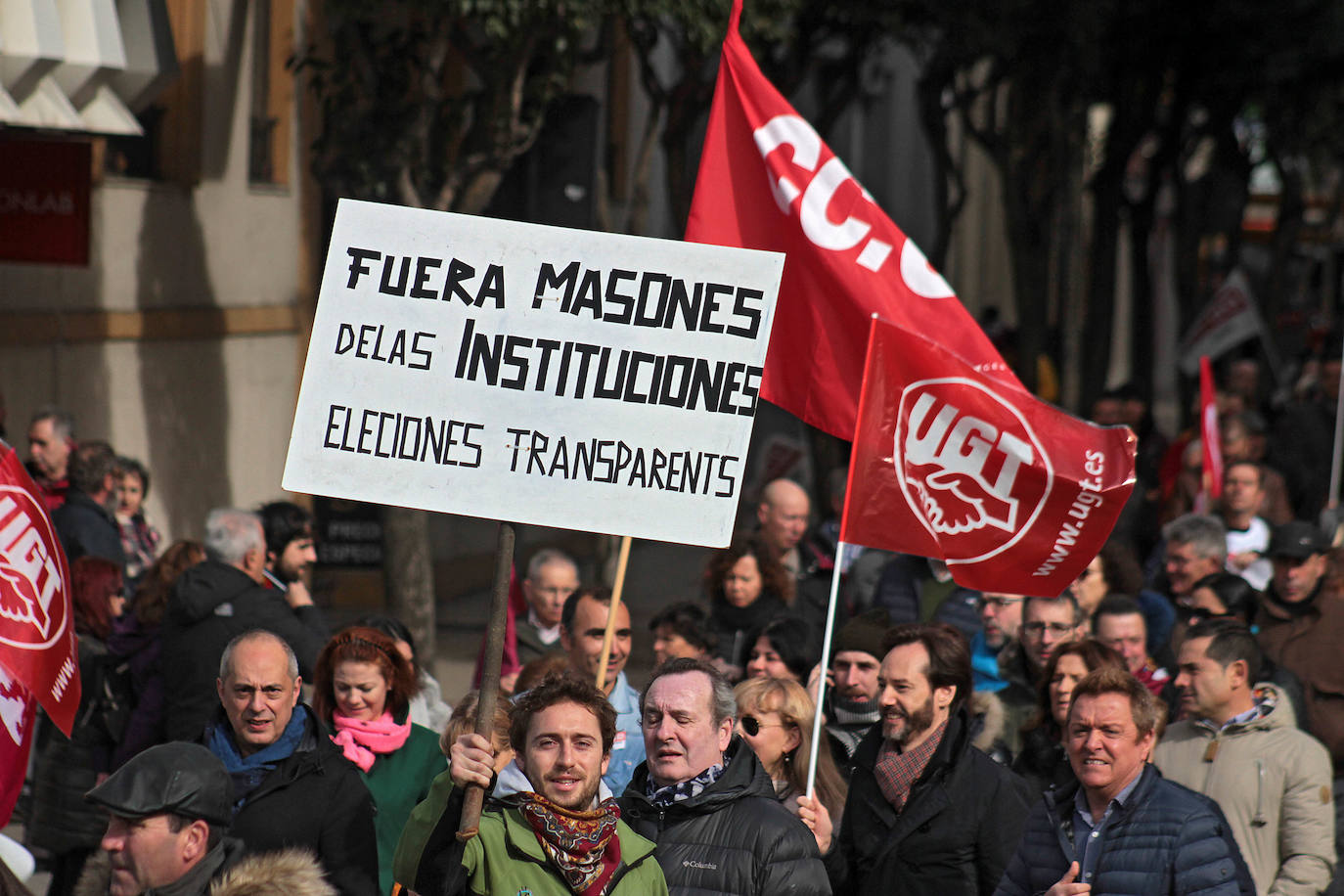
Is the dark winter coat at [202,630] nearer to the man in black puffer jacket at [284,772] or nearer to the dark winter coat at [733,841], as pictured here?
the man in black puffer jacket at [284,772]

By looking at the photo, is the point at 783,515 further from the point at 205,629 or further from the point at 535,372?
the point at 535,372

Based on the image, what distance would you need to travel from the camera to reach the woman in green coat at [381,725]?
5.58m

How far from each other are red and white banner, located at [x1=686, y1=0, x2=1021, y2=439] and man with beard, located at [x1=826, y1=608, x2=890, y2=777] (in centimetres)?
72

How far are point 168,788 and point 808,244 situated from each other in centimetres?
333

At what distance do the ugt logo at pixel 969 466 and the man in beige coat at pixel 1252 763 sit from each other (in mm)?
735

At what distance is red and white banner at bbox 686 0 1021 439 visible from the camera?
6578mm

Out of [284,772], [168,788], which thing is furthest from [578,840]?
[284,772]

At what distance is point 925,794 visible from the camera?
5367 millimetres

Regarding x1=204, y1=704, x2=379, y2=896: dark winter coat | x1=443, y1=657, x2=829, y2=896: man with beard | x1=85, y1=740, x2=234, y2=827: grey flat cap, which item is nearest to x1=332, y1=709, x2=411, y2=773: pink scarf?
x1=204, y1=704, x2=379, y2=896: dark winter coat

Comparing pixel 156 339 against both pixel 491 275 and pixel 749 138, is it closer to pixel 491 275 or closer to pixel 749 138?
pixel 749 138

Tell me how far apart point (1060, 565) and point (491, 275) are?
214cm

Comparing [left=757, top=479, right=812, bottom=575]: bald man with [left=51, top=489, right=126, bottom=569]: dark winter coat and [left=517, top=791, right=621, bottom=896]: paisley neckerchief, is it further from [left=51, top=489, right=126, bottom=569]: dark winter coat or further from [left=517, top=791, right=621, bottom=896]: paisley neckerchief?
[left=517, top=791, right=621, bottom=896]: paisley neckerchief

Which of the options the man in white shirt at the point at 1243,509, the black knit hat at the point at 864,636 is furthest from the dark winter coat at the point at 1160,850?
the man in white shirt at the point at 1243,509

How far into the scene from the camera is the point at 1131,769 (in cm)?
486
